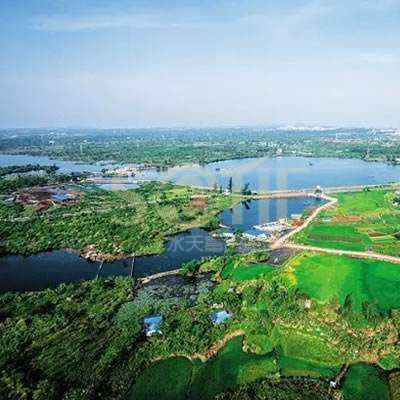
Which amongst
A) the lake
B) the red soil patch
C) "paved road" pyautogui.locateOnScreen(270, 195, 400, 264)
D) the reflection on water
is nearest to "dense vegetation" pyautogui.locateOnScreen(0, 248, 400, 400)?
the reflection on water

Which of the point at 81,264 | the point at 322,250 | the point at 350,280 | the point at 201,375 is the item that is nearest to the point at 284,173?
the point at 322,250

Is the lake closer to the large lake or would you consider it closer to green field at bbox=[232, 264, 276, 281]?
the large lake

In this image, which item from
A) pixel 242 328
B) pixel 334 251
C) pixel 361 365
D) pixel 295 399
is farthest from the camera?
pixel 334 251

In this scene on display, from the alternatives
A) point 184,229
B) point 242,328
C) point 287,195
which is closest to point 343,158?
point 287,195

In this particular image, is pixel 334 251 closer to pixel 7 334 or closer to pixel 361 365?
pixel 361 365

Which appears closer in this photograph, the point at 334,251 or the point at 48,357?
the point at 48,357

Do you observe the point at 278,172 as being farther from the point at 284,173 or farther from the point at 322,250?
the point at 322,250

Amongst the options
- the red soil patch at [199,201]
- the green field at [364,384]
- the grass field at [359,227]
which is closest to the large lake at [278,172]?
the red soil patch at [199,201]
